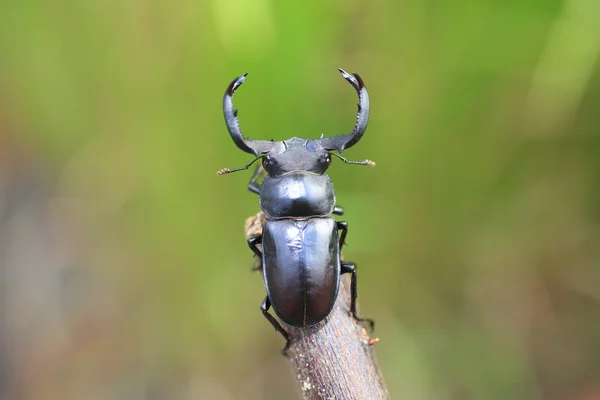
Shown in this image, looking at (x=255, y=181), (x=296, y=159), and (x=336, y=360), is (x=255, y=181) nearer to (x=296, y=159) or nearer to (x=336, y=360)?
(x=296, y=159)

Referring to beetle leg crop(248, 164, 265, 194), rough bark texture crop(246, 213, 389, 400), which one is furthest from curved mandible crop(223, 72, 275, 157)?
rough bark texture crop(246, 213, 389, 400)

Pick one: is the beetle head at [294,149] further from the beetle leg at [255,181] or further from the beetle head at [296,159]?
the beetle leg at [255,181]

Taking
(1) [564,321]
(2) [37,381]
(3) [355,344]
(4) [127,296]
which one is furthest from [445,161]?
(2) [37,381]

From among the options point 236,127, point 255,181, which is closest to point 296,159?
point 236,127

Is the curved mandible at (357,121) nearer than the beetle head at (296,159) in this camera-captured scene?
Yes

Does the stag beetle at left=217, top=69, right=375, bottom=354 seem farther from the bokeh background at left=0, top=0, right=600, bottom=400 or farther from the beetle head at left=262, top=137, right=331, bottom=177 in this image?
the bokeh background at left=0, top=0, right=600, bottom=400

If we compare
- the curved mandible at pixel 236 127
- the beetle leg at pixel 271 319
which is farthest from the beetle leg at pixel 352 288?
the curved mandible at pixel 236 127

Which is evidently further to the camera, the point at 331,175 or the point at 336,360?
the point at 331,175

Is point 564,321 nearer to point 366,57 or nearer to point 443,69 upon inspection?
point 443,69
